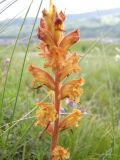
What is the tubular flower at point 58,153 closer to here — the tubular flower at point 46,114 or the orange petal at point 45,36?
the tubular flower at point 46,114

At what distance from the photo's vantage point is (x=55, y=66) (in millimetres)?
1840

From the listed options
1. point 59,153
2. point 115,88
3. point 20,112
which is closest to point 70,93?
point 59,153

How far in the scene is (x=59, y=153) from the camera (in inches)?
75.1

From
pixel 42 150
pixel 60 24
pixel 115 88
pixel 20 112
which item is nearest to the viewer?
pixel 60 24

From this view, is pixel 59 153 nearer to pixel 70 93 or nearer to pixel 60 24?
pixel 70 93

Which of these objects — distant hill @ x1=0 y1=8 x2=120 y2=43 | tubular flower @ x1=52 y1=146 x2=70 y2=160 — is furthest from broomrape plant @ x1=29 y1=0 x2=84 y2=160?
distant hill @ x1=0 y1=8 x2=120 y2=43

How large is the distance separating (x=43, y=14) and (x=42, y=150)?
1.13 m

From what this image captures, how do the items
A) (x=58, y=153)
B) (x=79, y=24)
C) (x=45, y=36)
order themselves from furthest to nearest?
(x=79, y=24)
(x=58, y=153)
(x=45, y=36)

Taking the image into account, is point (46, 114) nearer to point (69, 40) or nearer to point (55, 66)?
point (55, 66)

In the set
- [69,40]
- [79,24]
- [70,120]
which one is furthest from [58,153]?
[79,24]

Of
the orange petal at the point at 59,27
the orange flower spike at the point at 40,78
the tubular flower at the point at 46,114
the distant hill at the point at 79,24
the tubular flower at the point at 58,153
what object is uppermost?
the distant hill at the point at 79,24

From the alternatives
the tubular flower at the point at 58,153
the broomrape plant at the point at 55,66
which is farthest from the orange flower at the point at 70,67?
the tubular flower at the point at 58,153

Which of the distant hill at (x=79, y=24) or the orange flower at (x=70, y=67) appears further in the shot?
the distant hill at (x=79, y=24)

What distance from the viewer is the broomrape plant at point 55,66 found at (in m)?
1.81
